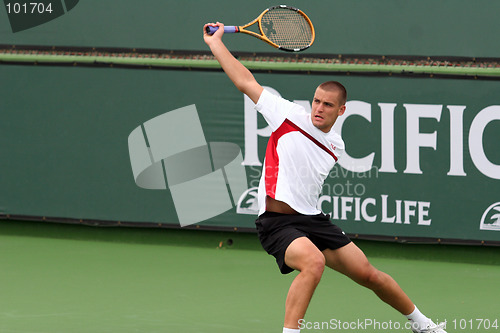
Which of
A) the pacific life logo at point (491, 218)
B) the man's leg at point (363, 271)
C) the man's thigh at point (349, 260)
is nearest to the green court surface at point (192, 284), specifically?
the pacific life logo at point (491, 218)

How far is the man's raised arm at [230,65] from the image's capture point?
5812 mm

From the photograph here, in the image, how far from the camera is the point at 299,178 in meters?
6.01

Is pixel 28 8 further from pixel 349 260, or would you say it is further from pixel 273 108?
pixel 349 260

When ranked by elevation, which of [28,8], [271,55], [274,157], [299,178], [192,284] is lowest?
[192,284]

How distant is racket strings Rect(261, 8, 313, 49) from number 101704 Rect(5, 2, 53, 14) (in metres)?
3.98

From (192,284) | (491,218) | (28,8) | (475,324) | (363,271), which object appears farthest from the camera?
(28,8)

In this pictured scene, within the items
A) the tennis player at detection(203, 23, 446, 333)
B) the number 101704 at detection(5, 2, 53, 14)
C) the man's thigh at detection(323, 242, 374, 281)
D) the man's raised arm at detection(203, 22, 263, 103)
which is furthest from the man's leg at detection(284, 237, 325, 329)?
the number 101704 at detection(5, 2, 53, 14)

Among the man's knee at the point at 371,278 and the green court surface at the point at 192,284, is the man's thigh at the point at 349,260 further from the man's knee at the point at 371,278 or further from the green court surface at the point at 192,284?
the green court surface at the point at 192,284

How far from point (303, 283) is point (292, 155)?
0.81 meters

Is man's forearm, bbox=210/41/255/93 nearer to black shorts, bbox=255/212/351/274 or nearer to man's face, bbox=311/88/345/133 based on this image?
man's face, bbox=311/88/345/133

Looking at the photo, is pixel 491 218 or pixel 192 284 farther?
pixel 491 218

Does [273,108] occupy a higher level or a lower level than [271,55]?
lower

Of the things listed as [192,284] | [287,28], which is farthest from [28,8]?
[287,28]

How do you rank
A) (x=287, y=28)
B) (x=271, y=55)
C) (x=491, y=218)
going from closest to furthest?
(x=287, y=28)
(x=491, y=218)
(x=271, y=55)
